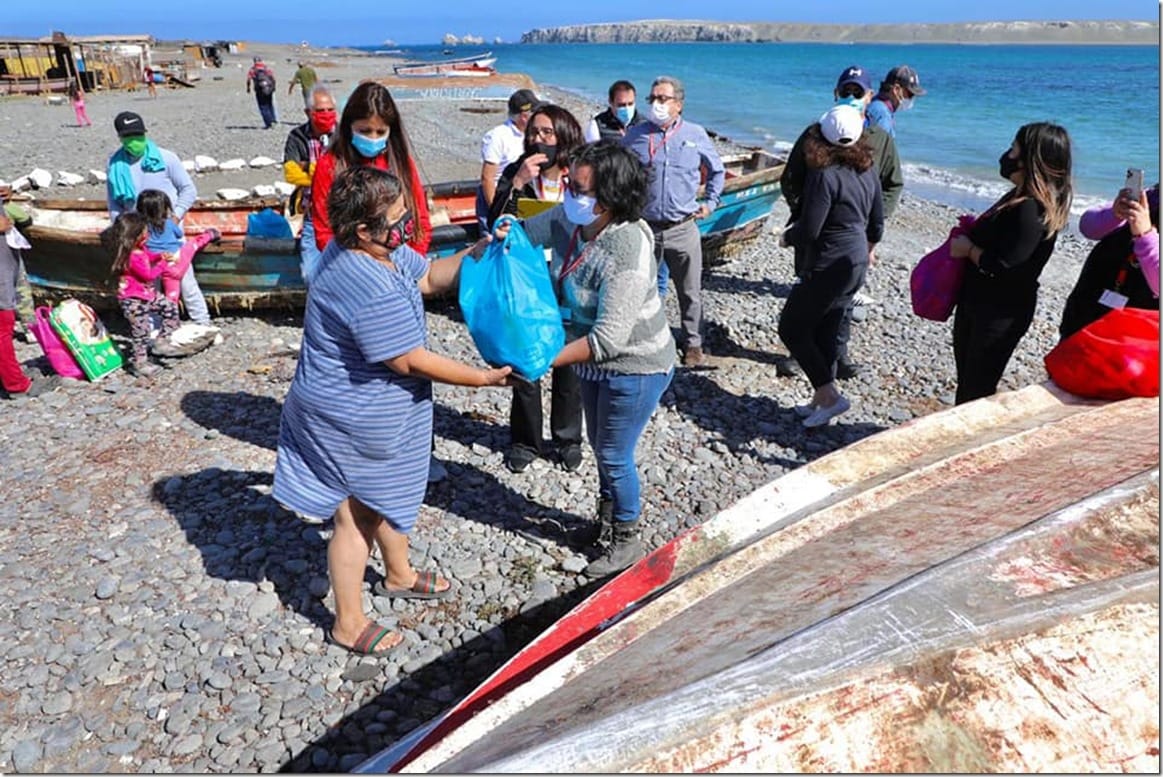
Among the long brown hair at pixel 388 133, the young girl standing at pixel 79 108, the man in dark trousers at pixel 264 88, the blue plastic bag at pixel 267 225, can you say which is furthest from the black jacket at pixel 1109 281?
the young girl standing at pixel 79 108

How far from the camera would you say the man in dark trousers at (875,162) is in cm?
579

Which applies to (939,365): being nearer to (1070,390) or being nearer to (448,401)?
(1070,390)

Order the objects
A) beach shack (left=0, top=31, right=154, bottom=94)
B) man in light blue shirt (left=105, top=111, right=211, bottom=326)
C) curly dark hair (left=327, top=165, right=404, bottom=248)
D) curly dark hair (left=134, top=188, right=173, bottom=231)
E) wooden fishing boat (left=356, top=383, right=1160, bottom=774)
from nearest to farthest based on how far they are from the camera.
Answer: wooden fishing boat (left=356, top=383, right=1160, bottom=774)
curly dark hair (left=327, top=165, right=404, bottom=248)
curly dark hair (left=134, top=188, right=173, bottom=231)
man in light blue shirt (left=105, top=111, right=211, bottom=326)
beach shack (left=0, top=31, right=154, bottom=94)

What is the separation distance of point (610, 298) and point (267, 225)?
5.61m

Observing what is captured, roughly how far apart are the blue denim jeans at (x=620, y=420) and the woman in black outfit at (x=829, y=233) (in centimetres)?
206

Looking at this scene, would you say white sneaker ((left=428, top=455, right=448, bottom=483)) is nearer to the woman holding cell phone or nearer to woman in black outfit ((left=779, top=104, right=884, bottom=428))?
woman in black outfit ((left=779, top=104, right=884, bottom=428))

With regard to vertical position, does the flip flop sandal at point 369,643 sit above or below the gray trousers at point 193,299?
below

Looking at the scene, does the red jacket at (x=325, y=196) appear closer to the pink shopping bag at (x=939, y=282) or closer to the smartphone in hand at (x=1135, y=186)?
the pink shopping bag at (x=939, y=282)

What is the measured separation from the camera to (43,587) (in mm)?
3895

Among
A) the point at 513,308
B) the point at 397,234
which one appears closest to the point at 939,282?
the point at 513,308

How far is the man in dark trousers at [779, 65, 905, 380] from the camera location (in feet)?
19.0

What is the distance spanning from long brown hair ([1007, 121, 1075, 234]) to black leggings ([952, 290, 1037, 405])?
524 millimetres

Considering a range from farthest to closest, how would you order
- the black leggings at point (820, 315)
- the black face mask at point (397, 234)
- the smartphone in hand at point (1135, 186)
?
the black leggings at point (820, 315) → the smartphone in hand at point (1135, 186) → the black face mask at point (397, 234)

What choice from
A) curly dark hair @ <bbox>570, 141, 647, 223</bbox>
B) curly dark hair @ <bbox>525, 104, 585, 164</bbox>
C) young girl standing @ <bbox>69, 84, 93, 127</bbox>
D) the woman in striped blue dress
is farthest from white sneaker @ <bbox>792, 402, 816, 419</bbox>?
Result: young girl standing @ <bbox>69, 84, 93, 127</bbox>
